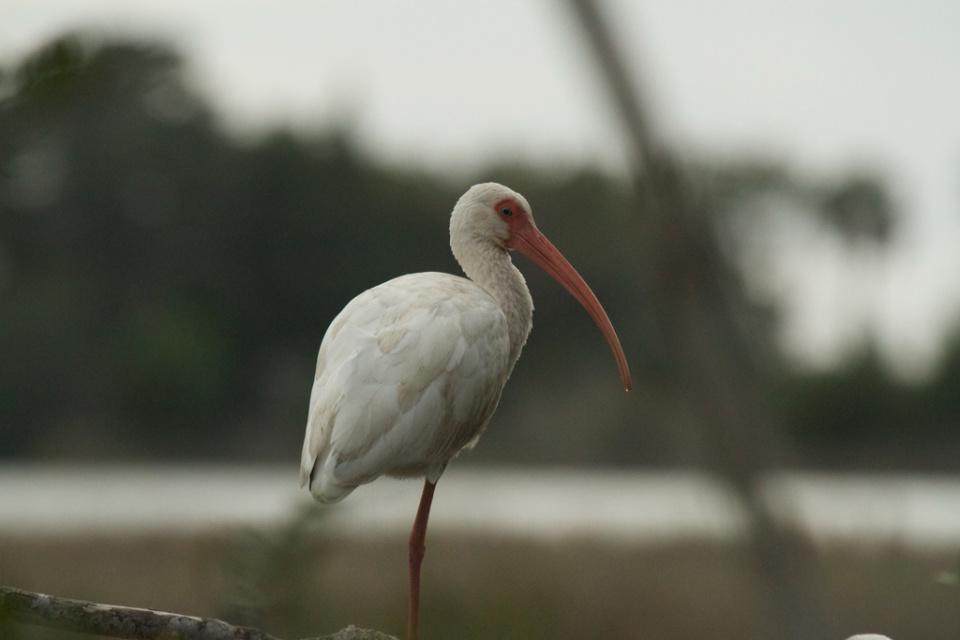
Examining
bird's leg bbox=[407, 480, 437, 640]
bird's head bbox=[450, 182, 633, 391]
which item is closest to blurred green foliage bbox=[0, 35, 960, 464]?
bird's leg bbox=[407, 480, 437, 640]

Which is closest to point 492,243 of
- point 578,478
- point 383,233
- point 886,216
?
point 578,478

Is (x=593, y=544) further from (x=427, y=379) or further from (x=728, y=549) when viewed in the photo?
(x=427, y=379)

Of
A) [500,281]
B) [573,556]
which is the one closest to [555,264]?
[500,281]

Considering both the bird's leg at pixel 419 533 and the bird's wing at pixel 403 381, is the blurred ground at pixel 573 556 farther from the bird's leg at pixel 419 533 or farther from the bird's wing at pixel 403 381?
the bird's wing at pixel 403 381

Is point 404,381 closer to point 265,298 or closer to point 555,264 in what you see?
point 555,264

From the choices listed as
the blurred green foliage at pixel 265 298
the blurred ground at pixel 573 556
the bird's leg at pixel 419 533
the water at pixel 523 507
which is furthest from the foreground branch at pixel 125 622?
the blurred green foliage at pixel 265 298

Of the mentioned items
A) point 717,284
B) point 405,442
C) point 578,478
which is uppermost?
point 717,284

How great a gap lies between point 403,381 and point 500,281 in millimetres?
861

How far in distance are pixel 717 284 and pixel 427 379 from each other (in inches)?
119

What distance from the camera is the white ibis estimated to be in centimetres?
450

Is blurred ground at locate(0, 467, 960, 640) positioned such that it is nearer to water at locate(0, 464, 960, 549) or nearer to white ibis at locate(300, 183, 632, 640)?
water at locate(0, 464, 960, 549)

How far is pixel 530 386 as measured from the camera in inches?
1390

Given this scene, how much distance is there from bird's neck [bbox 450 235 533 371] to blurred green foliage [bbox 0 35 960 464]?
80.5 ft

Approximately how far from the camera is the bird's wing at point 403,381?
4.48 m
